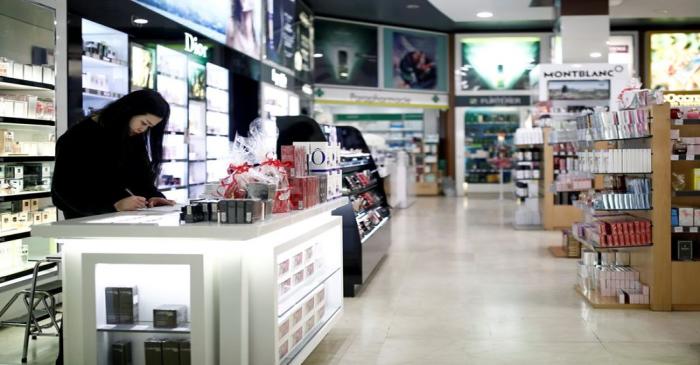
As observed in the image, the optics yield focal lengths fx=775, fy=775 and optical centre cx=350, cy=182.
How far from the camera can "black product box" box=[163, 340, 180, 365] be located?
134 inches

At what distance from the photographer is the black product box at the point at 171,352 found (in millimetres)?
3416

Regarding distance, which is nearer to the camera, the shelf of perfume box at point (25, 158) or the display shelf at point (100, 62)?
the shelf of perfume box at point (25, 158)

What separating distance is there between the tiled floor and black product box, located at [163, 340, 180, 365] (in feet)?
4.12

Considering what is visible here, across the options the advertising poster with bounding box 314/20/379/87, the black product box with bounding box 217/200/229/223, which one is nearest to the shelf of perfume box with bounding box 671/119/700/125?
the black product box with bounding box 217/200/229/223

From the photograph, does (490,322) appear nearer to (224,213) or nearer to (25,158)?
(224,213)

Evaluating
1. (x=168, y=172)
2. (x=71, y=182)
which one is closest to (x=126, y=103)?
(x=71, y=182)

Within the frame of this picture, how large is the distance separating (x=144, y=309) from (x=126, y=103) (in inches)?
41.8

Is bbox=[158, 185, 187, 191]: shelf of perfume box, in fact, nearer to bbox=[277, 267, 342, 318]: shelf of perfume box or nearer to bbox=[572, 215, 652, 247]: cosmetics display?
bbox=[277, 267, 342, 318]: shelf of perfume box

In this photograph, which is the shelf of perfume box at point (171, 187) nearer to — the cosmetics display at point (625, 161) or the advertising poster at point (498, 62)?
the cosmetics display at point (625, 161)

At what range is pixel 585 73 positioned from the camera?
11953 mm

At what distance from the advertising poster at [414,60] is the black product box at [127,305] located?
16.6m

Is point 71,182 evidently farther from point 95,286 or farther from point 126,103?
point 95,286

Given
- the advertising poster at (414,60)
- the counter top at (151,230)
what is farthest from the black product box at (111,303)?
the advertising poster at (414,60)

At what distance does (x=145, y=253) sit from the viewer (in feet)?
11.0
